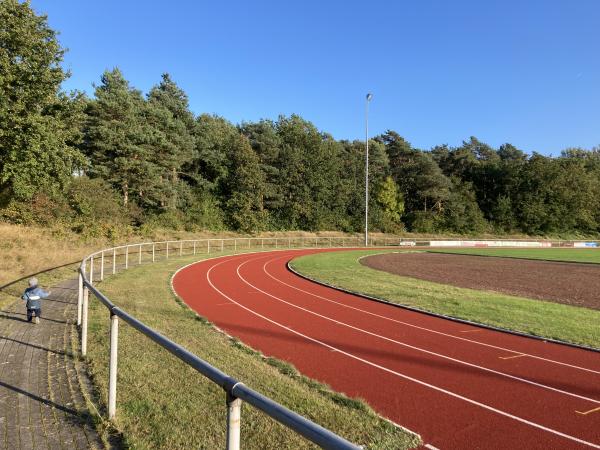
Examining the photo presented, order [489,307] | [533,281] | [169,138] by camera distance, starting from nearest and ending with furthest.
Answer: [489,307] → [533,281] → [169,138]

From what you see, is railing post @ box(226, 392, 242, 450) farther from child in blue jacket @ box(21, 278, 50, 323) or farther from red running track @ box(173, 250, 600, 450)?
child in blue jacket @ box(21, 278, 50, 323)

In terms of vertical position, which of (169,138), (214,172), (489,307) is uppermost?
(169,138)

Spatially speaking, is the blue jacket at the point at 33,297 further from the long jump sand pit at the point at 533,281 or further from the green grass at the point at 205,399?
the long jump sand pit at the point at 533,281

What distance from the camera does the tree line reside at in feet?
88.1

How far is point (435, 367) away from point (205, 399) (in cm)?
424

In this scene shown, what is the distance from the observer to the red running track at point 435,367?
536 centimetres

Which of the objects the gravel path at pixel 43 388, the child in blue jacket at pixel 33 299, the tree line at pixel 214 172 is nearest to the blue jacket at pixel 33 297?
the child in blue jacket at pixel 33 299

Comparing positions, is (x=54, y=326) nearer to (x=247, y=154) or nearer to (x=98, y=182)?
(x=98, y=182)

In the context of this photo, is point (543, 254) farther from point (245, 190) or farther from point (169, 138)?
point (169, 138)

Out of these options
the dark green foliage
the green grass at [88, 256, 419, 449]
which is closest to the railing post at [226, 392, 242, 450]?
the green grass at [88, 256, 419, 449]

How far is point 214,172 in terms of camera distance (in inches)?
2286

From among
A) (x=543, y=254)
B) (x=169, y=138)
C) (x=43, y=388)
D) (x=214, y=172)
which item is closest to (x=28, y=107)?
(x=169, y=138)

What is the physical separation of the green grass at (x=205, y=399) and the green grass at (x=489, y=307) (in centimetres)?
670

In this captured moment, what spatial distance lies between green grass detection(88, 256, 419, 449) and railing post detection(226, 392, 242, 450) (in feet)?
6.31
